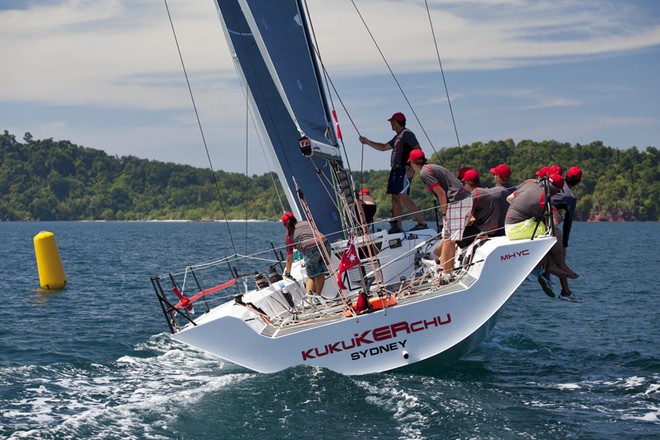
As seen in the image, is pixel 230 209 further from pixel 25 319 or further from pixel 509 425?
pixel 509 425

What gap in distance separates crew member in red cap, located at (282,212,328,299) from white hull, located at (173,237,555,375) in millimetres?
1058

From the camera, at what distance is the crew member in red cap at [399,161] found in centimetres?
1319

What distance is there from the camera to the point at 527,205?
11227 millimetres

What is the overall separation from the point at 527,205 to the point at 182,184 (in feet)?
511

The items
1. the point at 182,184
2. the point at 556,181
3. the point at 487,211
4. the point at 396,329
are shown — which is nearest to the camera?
the point at 396,329

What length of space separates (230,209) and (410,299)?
134 meters

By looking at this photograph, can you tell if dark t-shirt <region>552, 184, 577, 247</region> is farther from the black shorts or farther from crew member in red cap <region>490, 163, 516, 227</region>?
the black shorts

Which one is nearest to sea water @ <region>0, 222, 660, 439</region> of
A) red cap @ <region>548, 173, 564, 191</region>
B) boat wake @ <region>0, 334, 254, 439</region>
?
boat wake @ <region>0, 334, 254, 439</region>

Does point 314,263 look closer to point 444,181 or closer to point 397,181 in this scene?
point 397,181

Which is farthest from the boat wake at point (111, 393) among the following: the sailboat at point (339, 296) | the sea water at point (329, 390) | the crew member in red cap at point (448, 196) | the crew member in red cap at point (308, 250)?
the crew member in red cap at point (448, 196)

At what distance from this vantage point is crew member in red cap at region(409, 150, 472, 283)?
11422 millimetres

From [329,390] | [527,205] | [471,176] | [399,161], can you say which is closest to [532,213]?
[527,205]

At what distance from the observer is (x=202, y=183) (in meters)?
164

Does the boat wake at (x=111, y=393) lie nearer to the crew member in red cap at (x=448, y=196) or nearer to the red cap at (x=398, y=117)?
the crew member in red cap at (x=448, y=196)
